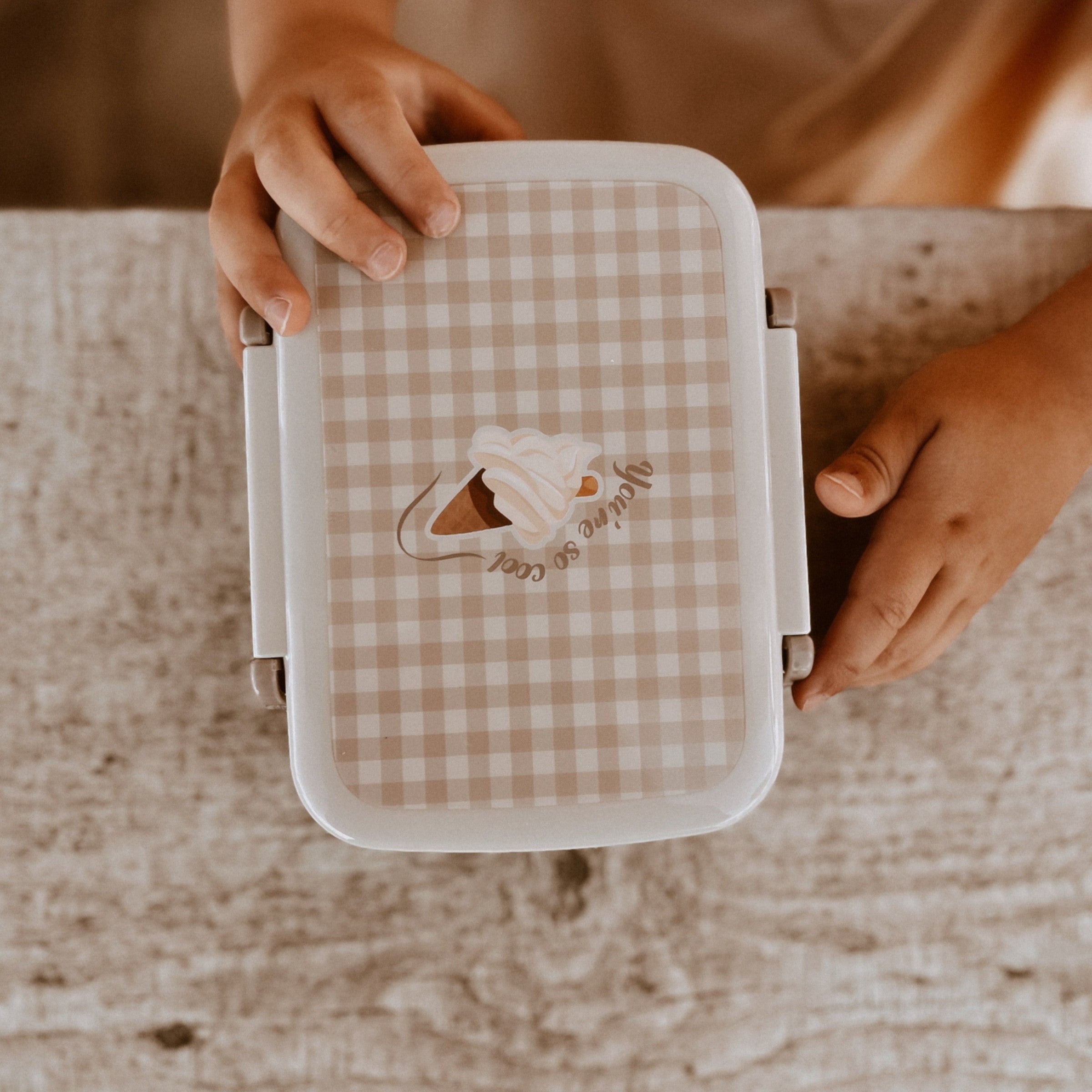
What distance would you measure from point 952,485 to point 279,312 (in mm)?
332

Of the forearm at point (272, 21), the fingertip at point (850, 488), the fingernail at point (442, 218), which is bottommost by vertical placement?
the fingertip at point (850, 488)

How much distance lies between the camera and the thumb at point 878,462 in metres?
0.42

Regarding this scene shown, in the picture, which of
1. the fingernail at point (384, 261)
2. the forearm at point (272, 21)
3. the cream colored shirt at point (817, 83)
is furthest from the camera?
the cream colored shirt at point (817, 83)

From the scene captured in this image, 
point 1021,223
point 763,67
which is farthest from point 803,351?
point 763,67

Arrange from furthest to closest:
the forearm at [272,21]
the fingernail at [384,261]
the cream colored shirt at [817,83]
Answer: the cream colored shirt at [817,83] → the forearm at [272,21] → the fingernail at [384,261]

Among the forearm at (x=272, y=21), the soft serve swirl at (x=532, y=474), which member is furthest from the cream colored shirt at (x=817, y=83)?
the soft serve swirl at (x=532, y=474)

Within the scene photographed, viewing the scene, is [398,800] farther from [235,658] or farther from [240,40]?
[240,40]

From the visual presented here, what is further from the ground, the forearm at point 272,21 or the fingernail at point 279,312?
the forearm at point 272,21

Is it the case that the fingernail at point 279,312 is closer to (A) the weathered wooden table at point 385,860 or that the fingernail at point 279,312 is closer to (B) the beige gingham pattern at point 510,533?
(B) the beige gingham pattern at point 510,533

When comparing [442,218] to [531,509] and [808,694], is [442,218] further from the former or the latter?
[808,694]

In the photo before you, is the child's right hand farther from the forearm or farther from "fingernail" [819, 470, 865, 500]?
"fingernail" [819, 470, 865, 500]

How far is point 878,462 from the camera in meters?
0.44

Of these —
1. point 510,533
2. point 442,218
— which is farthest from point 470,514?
point 442,218

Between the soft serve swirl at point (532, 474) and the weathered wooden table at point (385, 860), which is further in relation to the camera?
the weathered wooden table at point (385, 860)
